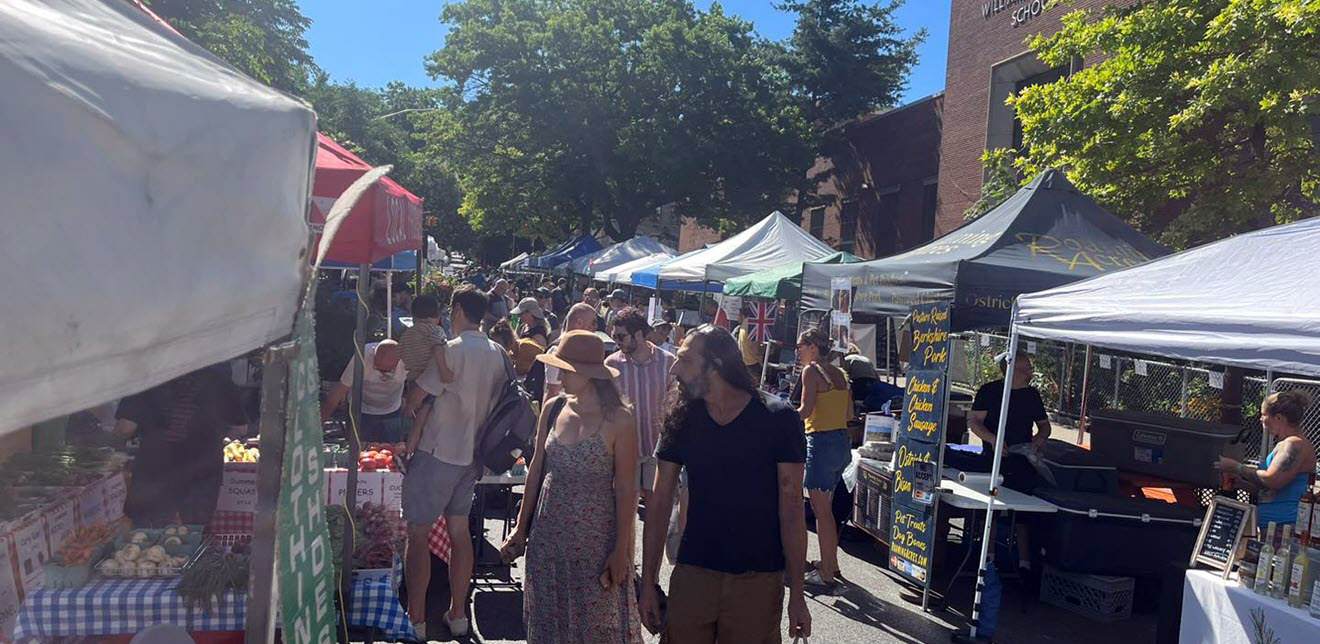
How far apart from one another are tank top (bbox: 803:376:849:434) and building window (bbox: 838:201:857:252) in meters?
24.5

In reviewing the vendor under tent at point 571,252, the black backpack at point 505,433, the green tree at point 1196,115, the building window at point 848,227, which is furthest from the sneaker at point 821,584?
the building window at point 848,227

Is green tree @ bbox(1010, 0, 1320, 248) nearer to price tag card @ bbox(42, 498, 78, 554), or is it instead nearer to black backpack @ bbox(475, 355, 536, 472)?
black backpack @ bbox(475, 355, 536, 472)

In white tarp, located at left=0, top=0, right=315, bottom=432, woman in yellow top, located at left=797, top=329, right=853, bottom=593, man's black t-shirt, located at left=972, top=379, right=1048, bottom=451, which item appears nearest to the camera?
white tarp, located at left=0, top=0, right=315, bottom=432

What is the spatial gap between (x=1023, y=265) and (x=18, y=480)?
22.2ft

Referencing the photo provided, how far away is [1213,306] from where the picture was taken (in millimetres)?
5035

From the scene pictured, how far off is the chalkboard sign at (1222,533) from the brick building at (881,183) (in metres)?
21.9

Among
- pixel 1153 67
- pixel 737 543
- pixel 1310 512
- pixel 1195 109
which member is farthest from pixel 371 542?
pixel 1153 67

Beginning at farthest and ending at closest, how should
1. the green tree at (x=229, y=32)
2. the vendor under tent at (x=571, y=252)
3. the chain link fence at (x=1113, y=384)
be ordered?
the vendor under tent at (x=571, y=252) → the chain link fence at (x=1113, y=384) → the green tree at (x=229, y=32)

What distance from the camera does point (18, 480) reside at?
189 inches

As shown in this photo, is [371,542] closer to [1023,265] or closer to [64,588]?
[64,588]

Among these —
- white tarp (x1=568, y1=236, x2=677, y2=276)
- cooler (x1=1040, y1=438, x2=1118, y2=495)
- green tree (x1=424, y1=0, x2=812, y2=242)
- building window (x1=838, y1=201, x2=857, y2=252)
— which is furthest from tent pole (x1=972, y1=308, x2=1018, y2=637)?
Result: green tree (x1=424, y1=0, x2=812, y2=242)

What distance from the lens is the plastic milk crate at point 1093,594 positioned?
6.71m

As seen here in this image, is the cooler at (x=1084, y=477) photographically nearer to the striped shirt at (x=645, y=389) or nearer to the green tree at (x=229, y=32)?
the striped shirt at (x=645, y=389)

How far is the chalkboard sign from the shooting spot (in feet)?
17.0
